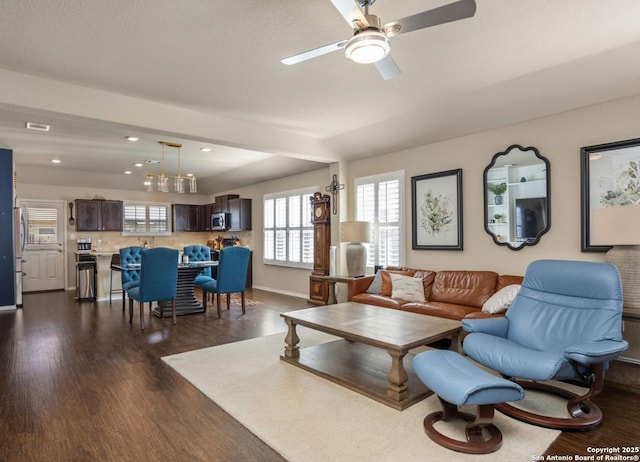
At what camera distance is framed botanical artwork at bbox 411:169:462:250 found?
4.85m

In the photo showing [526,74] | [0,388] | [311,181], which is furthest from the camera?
[311,181]

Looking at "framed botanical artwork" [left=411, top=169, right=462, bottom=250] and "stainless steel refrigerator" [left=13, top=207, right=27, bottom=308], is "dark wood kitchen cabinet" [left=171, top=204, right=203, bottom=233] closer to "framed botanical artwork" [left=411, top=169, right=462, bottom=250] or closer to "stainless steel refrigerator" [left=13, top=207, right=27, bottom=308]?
"stainless steel refrigerator" [left=13, top=207, right=27, bottom=308]

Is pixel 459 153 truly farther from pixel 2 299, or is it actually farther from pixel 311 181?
pixel 2 299

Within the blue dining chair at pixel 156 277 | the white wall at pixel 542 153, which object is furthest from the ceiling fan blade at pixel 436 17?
the blue dining chair at pixel 156 277

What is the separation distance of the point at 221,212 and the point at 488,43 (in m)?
7.77

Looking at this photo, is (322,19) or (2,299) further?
(2,299)

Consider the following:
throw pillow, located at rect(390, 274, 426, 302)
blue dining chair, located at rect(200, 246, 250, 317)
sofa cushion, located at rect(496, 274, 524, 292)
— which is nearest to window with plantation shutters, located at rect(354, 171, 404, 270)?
throw pillow, located at rect(390, 274, 426, 302)

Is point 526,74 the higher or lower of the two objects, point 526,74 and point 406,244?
the higher

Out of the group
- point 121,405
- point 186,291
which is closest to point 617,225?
point 121,405

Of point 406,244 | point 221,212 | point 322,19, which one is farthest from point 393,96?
point 221,212

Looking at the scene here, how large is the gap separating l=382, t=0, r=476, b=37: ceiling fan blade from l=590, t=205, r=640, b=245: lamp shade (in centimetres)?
207

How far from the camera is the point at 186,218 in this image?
414 inches

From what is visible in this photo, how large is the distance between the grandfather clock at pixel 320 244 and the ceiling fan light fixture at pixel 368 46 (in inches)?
168

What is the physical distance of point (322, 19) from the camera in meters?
2.61
